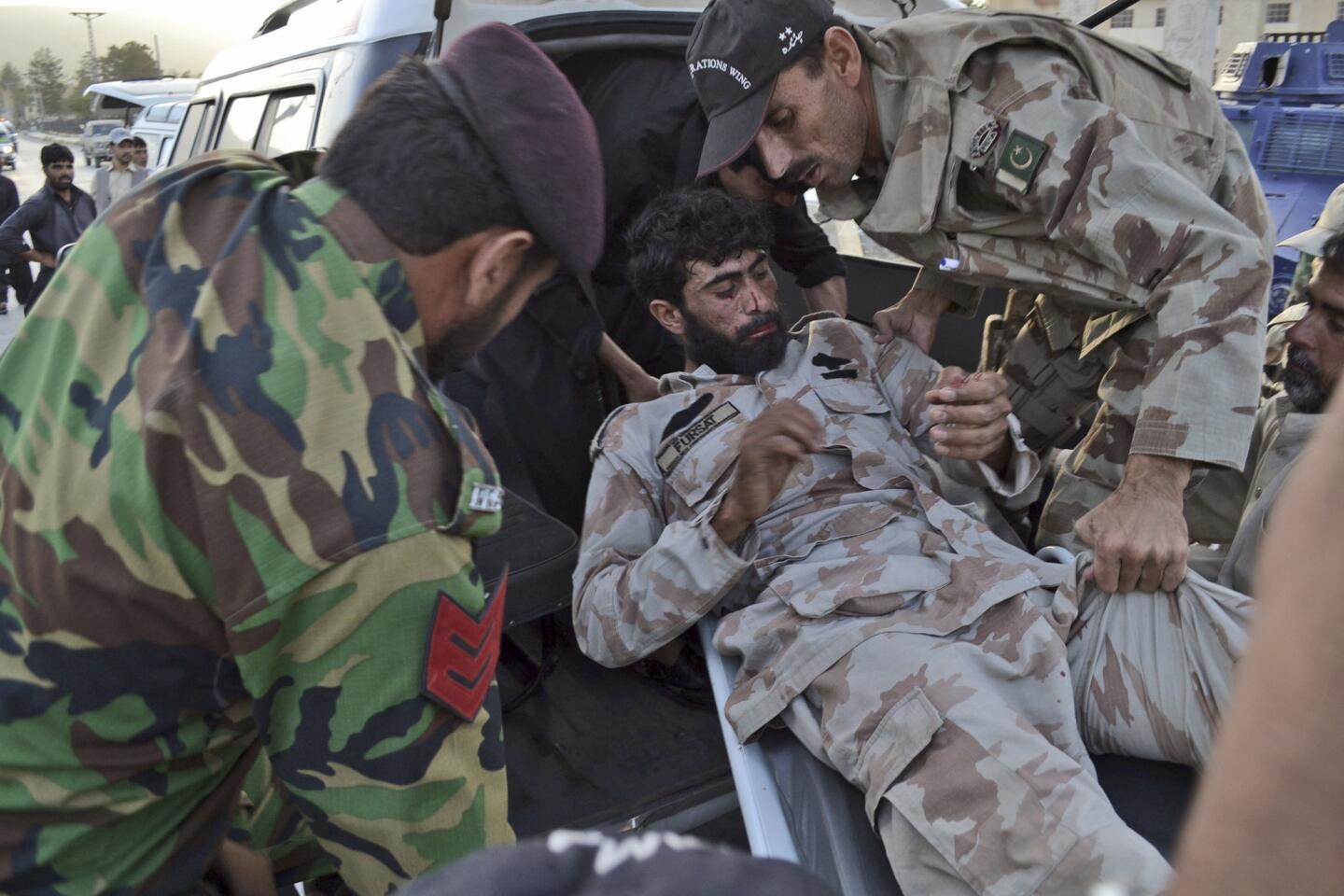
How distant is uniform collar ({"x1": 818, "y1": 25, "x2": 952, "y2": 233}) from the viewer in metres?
2.02

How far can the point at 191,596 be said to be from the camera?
1.03 meters

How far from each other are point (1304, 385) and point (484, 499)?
191 cm

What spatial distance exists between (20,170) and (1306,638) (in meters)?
42.3

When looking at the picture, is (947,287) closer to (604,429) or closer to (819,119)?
(819,119)

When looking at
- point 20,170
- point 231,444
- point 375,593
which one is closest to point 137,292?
point 231,444

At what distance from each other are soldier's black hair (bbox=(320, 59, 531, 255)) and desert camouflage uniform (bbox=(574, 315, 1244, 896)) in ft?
3.13

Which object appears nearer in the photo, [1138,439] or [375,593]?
[375,593]

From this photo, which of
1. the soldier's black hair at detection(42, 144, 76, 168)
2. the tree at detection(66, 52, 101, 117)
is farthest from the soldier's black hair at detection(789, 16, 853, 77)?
the tree at detection(66, 52, 101, 117)

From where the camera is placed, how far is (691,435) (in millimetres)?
2285

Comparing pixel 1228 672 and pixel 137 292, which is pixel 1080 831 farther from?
pixel 137 292

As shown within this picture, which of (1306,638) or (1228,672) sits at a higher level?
(1306,638)

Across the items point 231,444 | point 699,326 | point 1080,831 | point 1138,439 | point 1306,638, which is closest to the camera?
point 1306,638

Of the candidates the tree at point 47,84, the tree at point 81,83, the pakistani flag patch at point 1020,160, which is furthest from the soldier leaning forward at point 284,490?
the tree at point 47,84

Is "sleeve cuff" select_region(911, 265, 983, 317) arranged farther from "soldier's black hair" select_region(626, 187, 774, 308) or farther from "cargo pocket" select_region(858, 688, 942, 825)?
"cargo pocket" select_region(858, 688, 942, 825)
